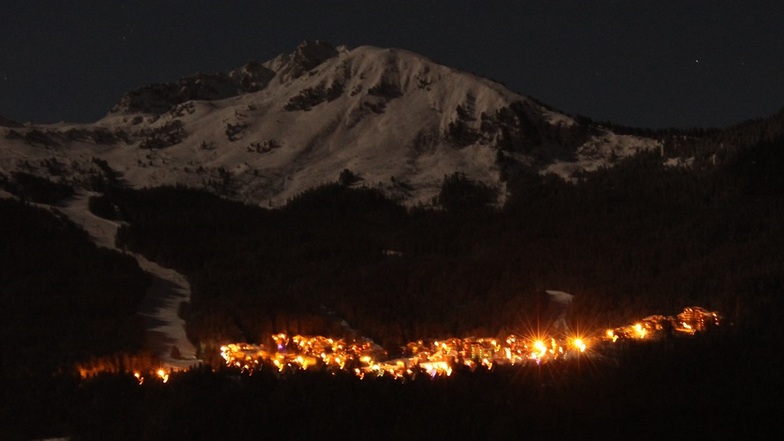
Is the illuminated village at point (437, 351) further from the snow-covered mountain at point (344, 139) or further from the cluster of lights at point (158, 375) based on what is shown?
the snow-covered mountain at point (344, 139)

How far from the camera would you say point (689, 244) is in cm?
6481

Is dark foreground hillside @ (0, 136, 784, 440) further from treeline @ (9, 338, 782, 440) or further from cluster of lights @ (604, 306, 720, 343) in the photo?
cluster of lights @ (604, 306, 720, 343)

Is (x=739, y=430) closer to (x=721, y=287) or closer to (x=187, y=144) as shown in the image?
(x=721, y=287)

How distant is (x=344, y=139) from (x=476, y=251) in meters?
53.8

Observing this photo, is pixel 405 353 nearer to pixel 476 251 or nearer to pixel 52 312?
pixel 52 312

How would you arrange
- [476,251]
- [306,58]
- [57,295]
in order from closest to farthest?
[57,295] < [476,251] < [306,58]

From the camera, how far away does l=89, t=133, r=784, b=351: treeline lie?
48.8m

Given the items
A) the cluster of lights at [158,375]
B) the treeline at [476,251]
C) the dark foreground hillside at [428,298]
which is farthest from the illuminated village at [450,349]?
the cluster of lights at [158,375]

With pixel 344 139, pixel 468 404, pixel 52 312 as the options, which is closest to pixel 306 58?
pixel 344 139

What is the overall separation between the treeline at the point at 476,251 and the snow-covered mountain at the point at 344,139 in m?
7.14

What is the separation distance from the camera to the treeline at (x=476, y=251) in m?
48.8

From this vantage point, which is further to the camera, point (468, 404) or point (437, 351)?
point (437, 351)

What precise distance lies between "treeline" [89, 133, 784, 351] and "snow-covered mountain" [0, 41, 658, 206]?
7144 millimetres

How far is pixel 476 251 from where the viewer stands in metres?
73.4
